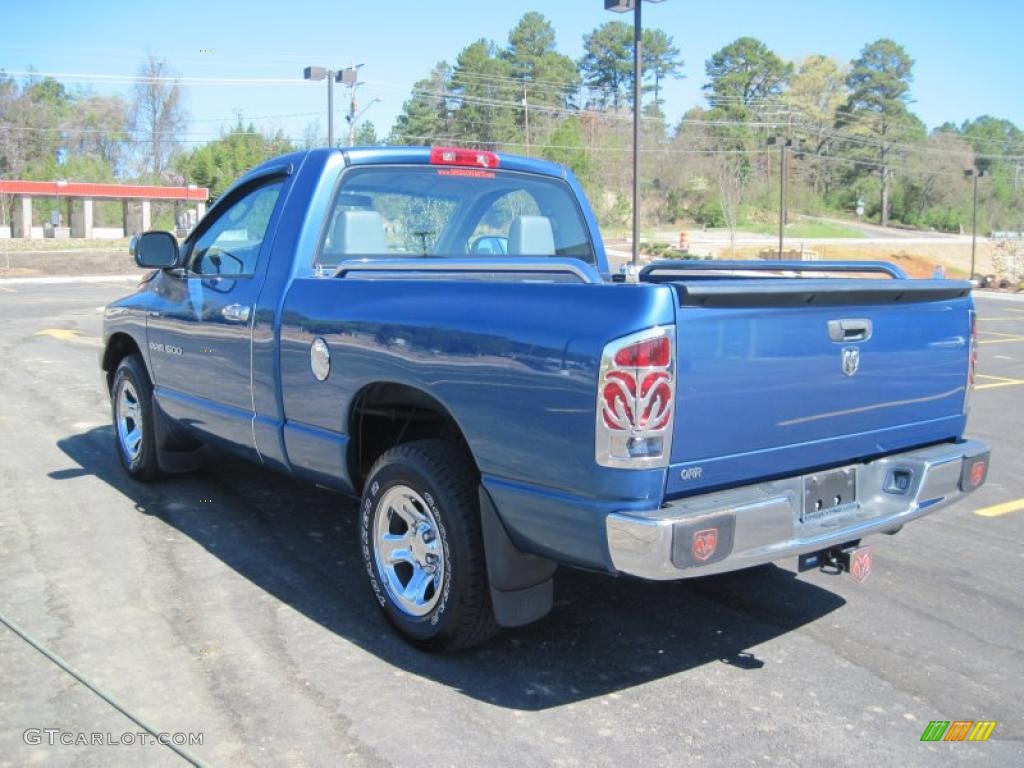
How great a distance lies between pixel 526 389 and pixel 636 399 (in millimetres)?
430

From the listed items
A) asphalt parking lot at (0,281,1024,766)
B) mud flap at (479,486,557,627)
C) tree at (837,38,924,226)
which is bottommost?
asphalt parking lot at (0,281,1024,766)

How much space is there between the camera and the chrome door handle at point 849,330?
3.59 meters

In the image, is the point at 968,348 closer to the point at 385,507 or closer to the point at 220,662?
the point at 385,507

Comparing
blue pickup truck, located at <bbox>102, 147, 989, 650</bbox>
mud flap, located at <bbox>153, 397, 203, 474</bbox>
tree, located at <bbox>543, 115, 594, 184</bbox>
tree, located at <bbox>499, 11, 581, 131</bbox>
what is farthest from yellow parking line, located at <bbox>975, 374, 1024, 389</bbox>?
tree, located at <bbox>499, 11, 581, 131</bbox>

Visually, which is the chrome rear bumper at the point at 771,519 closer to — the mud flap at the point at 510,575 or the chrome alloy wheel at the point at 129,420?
the mud flap at the point at 510,575

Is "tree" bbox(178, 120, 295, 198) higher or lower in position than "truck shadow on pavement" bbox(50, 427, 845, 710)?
higher

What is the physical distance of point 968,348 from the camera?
4.23 meters

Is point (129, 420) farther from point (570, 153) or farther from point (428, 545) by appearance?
point (570, 153)

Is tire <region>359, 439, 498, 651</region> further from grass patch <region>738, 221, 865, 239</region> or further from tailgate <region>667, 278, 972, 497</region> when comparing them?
grass patch <region>738, 221, 865, 239</region>

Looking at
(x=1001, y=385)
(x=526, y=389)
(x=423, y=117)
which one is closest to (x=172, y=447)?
(x=526, y=389)

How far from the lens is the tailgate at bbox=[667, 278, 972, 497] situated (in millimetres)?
3234

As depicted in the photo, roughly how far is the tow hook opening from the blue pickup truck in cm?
1

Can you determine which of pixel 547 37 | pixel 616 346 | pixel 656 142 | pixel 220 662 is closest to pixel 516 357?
pixel 616 346

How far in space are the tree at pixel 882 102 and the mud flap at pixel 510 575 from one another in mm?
109203
